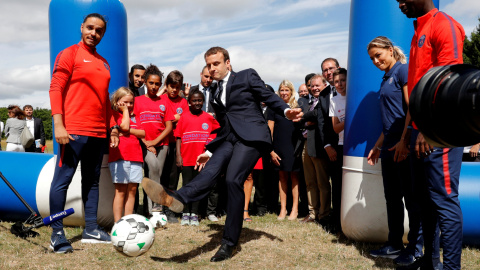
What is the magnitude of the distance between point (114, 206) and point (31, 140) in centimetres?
717

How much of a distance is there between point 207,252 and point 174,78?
2732 mm

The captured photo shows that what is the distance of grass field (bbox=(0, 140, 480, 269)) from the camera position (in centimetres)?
383

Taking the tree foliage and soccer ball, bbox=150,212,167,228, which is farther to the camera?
the tree foliage

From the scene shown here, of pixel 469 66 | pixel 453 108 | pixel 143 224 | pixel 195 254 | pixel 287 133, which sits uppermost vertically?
pixel 469 66

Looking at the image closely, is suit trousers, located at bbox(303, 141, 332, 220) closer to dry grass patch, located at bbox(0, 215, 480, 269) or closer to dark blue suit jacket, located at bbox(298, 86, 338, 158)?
dark blue suit jacket, located at bbox(298, 86, 338, 158)

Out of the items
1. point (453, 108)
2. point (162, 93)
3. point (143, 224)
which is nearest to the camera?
point (453, 108)

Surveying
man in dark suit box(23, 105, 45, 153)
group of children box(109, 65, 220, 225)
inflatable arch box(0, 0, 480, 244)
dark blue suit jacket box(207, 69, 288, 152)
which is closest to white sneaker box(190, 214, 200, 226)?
group of children box(109, 65, 220, 225)

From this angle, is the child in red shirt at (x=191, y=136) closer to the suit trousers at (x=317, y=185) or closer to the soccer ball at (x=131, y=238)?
the suit trousers at (x=317, y=185)

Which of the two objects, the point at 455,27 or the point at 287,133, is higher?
the point at 455,27

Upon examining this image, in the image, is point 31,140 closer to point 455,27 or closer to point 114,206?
point 114,206

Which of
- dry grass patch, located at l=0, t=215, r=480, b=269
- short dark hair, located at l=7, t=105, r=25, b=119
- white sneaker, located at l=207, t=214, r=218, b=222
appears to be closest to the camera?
dry grass patch, located at l=0, t=215, r=480, b=269

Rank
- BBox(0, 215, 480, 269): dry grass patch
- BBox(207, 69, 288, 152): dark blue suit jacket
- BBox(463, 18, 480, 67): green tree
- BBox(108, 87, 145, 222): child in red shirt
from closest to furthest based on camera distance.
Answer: BBox(0, 215, 480, 269): dry grass patch → BBox(207, 69, 288, 152): dark blue suit jacket → BBox(108, 87, 145, 222): child in red shirt → BBox(463, 18, 480, 67): green tree

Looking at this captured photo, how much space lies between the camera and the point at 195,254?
4227 mm

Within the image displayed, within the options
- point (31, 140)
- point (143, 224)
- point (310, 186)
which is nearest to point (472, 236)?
point (310, 186)
